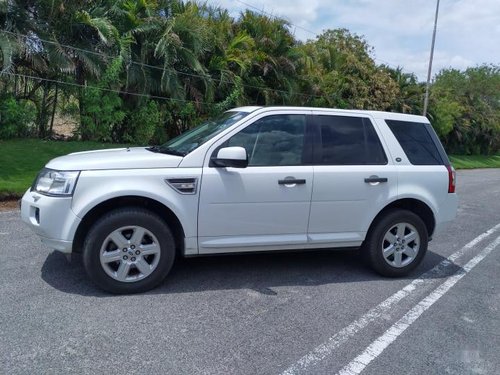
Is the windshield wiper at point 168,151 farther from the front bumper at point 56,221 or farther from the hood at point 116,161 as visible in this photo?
the front bumper at point 56,221

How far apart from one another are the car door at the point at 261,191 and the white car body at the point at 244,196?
0.01 metres

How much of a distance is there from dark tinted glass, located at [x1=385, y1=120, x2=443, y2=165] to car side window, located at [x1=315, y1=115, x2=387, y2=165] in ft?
1.08

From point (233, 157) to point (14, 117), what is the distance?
965 cm

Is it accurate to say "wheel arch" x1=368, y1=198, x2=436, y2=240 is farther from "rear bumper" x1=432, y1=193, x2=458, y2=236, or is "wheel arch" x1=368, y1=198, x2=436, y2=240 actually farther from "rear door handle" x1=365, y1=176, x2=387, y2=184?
"rear door handle" x1=365, y1=176, x2=387, y2=184

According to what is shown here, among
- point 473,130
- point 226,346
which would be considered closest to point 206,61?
point 226,346

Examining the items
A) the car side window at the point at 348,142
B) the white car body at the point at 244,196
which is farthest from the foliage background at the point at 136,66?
the car side window at the point at 348,142

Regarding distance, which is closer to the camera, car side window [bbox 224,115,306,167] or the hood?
the hood

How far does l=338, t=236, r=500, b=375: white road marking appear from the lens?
347cm

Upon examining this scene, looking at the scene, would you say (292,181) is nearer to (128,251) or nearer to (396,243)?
(396,243)

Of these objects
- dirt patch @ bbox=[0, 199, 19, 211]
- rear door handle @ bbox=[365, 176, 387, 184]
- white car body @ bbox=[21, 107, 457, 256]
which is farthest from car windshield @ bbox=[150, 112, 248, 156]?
dirt patch @ bbox=[0, 199, 19, 211]

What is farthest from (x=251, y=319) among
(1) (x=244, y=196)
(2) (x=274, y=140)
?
(2) (x=274, y=140)

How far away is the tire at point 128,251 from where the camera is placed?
14.1ft

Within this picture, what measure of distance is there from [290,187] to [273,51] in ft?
45.3

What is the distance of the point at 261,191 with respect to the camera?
4.71 metres
